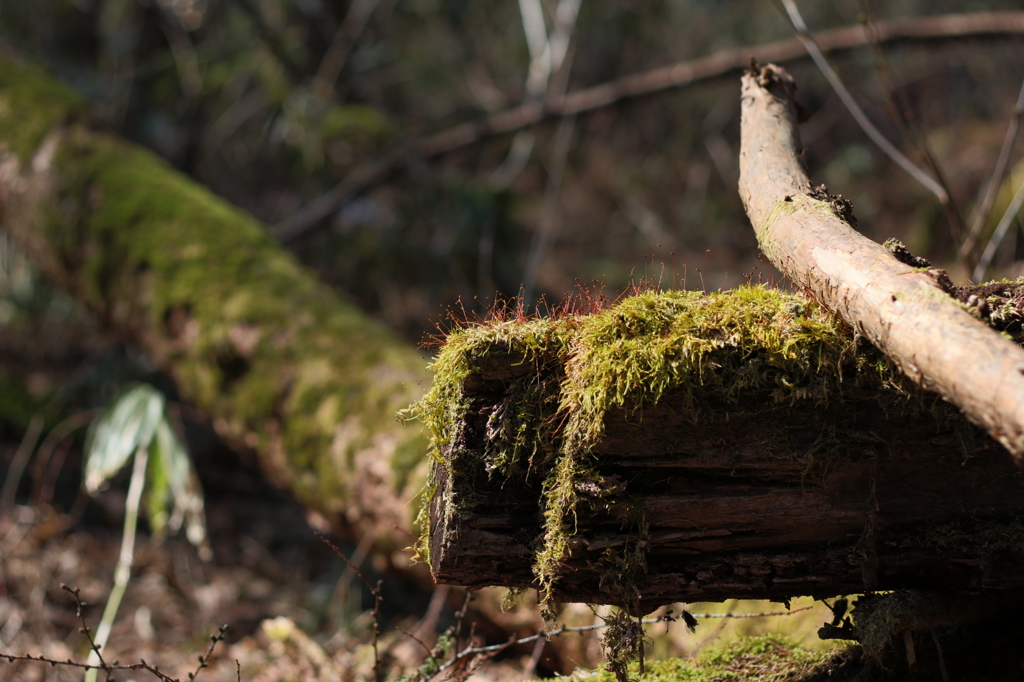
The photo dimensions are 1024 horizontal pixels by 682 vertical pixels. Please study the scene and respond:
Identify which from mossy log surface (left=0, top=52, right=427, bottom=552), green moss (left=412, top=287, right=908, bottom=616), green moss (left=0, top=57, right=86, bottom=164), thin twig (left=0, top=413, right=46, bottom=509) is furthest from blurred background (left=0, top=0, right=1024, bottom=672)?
green moss (left=412, top=287, right=908, bottom=616)

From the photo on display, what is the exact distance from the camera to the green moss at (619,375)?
153cm

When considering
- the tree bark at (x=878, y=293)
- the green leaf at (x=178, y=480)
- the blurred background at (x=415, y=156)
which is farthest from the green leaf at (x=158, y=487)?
the tree bark at (x=878, y=293)

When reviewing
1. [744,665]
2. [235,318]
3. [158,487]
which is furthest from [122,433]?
[744,665]

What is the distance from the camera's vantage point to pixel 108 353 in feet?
19.8

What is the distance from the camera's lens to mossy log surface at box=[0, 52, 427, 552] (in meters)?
3.22

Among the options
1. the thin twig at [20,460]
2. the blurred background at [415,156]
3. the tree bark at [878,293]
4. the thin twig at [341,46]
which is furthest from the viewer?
the thin twig at [341,46]

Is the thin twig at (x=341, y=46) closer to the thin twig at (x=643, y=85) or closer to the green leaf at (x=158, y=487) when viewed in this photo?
the thin twig at (x=643, y=85)

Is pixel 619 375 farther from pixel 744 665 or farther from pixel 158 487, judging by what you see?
pixel 158 487

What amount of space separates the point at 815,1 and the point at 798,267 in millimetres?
10079

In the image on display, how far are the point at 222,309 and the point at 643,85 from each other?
400 centimetres

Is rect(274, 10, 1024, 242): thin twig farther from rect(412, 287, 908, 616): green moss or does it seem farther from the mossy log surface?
rect(412, 287, 908, 616): green moss

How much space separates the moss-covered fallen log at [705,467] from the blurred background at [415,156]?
2.15m

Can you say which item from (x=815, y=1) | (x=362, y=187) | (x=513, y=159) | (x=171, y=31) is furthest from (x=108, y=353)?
(x=815, y=1)

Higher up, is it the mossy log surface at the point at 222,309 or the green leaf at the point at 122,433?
the mossy log surface at the point at 222,309
